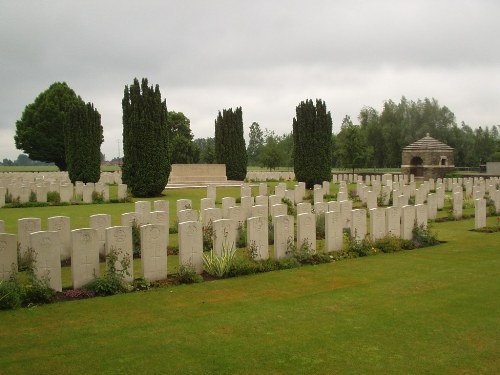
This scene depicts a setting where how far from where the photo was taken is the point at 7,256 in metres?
7.49

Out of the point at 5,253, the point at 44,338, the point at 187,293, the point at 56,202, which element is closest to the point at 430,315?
the point at 187,293

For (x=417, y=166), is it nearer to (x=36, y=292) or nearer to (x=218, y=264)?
(x=218, y=264)

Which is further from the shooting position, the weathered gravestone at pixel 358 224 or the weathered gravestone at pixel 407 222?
the weathered gravestone at pixel 407 222

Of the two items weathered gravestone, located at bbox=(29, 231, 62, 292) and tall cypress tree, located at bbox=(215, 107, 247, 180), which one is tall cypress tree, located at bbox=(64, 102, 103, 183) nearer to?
tall cypress tree, located at bbox=(215, 107, 247, 180)

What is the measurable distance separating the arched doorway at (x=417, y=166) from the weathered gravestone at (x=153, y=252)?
1650 inches

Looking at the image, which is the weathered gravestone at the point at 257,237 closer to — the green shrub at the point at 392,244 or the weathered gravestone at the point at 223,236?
the weathered gravestone at the point at 223,236

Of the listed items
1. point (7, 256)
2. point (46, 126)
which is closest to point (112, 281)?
point (7, 256)

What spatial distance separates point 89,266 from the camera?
8.09m

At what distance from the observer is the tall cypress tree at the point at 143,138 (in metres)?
25.0

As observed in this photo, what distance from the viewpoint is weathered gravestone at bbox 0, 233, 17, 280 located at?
747cm

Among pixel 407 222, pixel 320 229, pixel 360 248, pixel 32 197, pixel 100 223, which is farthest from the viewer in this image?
pixel 32 197

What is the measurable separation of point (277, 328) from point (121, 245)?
3.39 meters

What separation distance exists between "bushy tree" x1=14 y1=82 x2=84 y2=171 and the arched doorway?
34.2m

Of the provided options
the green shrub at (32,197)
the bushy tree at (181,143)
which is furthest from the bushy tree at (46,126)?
the green shrub at (32,197)
